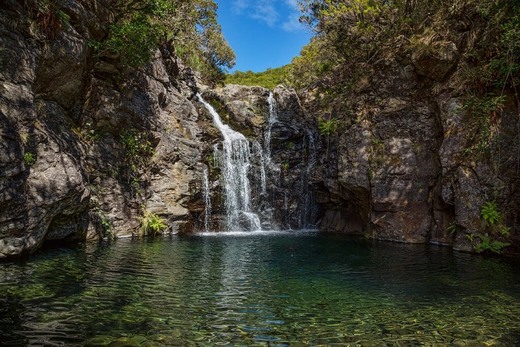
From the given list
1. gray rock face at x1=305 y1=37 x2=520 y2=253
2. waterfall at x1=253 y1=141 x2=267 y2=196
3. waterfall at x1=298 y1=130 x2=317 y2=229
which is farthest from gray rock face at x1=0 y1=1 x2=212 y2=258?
gray rock face at x1=305 y1=37 x2=520 y2=253

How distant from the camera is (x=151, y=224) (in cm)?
1794

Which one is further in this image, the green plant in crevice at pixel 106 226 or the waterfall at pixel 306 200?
the waterfall at pixel 306 200

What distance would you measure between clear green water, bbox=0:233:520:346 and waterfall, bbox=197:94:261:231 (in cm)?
926

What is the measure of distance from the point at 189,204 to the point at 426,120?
12954 millimetres

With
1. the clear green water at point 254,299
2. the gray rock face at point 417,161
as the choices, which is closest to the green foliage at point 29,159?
the clear green water at point 254,299

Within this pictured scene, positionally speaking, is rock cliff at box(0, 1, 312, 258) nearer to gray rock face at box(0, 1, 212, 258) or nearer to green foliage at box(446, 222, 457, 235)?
gray rock face at box(0, 1, 212, 258)

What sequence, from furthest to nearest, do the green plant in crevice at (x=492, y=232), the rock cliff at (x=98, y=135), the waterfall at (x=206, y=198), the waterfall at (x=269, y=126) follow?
1. the waterfall at (x=269, y=126)
2. the waterfall at (x=206, y=198)
3. the green plant in crevice at (x=492, y=232)
4. the rock cliff at (x=98, y=135)

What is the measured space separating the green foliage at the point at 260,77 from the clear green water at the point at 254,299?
28975mm

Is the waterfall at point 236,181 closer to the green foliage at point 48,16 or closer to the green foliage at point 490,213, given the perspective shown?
the green foliage at point 48,16

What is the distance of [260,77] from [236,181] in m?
23.2

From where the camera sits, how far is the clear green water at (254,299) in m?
5.64

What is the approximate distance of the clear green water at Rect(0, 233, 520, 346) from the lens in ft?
18.5

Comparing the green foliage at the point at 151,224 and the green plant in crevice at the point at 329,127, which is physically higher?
the green plant in crevice at the point at 329,127

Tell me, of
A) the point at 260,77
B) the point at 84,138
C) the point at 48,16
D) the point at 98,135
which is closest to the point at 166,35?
the point at 98,135
